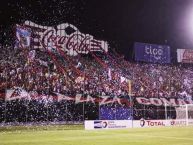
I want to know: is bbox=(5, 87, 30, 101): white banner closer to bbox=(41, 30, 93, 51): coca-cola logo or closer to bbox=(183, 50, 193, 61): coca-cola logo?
bbox=(41, 30, 93, 51): coca-cola logo

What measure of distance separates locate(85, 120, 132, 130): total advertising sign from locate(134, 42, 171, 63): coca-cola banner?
20556mm

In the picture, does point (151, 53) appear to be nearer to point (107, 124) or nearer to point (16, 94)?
point (107, 124)

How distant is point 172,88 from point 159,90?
106 inches

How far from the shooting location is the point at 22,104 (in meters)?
35.1

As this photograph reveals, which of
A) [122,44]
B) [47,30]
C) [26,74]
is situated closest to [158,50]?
[122,44]

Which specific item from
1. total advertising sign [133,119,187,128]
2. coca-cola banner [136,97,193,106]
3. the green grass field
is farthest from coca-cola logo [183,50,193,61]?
the green grass field

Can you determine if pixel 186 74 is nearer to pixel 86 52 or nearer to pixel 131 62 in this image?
pixel 131 62

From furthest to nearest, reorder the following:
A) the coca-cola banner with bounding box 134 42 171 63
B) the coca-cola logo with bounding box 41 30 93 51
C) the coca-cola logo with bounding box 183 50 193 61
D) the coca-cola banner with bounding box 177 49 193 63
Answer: the coca-cola logo with bounding box 183 50 193 61 < the coca-cola banner with bounding box 177 49 193 63 < the coca-cola banner with bounding box 134 42 171 63 < the coca-cola logo with bounding box 41 30 93 51

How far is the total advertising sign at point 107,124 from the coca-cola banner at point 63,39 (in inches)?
558

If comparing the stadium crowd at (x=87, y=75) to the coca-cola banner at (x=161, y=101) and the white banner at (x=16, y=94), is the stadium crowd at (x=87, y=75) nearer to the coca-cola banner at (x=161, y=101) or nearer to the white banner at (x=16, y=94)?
the coca-cola banner at (x=161, y=101)

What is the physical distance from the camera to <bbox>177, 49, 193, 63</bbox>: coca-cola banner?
63906mm

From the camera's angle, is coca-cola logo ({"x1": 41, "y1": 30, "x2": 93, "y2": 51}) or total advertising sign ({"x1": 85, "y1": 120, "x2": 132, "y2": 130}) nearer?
total advertising sign ({"x1": 85, "y1": 120, "x2": 132, "y2": 130})

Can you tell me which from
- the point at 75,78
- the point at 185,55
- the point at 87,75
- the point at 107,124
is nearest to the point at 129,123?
the point at 107,124

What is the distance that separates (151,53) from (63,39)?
55.9 feet
